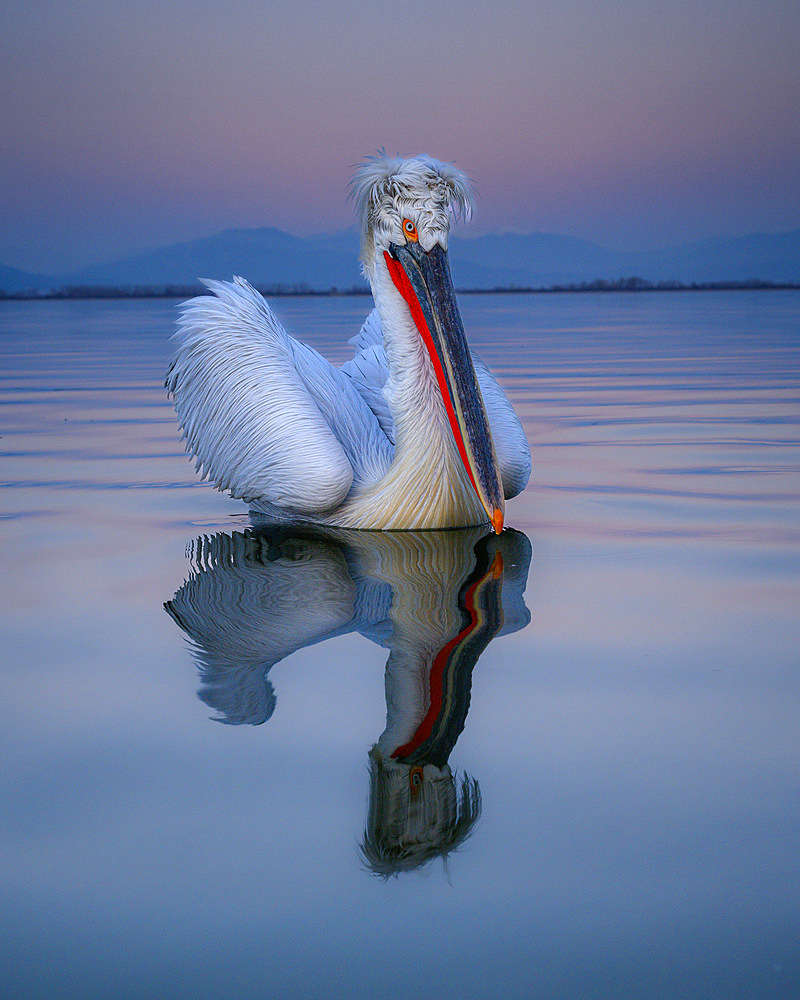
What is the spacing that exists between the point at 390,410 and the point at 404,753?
2.17m

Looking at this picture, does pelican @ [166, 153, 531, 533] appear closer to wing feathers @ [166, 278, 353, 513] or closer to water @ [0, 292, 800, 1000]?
wing feathers @ [166, 278, 353, 513]

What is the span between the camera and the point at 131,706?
2.39 metres

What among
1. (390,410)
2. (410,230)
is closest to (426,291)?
(410,230)

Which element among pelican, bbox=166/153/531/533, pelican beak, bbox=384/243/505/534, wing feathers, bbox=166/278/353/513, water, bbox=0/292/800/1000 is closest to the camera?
water, bbox=0/292/800/1000

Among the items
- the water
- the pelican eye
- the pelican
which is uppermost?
the pelican eye

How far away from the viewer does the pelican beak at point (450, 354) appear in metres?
3.69

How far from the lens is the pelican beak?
3688mm

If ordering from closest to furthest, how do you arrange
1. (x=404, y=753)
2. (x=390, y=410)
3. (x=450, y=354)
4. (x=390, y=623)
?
1. (x=404, y=753)
2. (x=390, y=623)
3. (x=450, y=354)
4. (x=390, y=410)

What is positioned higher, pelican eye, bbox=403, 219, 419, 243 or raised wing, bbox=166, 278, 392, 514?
pelican eye, bbox=403, 219, 419, 243

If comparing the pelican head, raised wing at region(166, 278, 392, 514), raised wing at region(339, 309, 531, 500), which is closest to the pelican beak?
the pelican head

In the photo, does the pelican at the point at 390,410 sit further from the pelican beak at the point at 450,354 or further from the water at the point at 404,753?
the water at the point at 404,753

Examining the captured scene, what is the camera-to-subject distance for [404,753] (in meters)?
2.12

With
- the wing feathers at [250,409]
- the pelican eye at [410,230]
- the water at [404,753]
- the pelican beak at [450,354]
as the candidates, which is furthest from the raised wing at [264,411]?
the pelican eye at [410,230]

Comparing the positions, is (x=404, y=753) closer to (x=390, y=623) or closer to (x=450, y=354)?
(x=390, y=623)
